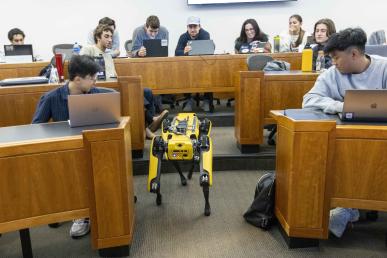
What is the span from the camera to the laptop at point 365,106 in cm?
159

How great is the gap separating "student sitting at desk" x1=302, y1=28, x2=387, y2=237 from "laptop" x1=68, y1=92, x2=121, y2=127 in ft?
3.45

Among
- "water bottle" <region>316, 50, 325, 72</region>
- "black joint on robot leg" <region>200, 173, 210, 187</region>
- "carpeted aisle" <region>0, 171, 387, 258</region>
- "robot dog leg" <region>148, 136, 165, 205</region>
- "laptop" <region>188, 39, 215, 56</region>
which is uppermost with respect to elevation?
"laptop" <region>188, 39, 215, 56</region>

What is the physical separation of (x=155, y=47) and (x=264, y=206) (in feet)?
8.39

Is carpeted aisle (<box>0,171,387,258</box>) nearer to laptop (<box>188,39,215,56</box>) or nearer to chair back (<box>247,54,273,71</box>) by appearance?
chair back (<box>247,54,273,71</box>)

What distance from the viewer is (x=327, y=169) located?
165 cm

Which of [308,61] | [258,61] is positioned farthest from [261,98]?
[258,61]

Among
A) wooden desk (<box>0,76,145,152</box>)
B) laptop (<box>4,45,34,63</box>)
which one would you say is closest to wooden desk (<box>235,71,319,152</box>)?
wooden desk (<box>0,76,145,152</box>)

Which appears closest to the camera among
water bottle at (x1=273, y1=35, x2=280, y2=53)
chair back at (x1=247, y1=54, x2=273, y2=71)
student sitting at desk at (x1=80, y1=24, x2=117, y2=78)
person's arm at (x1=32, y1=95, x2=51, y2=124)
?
person's arm at (x1=32, y1=95, x2=51, y2=124)

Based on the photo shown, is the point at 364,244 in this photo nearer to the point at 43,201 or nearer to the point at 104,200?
the point at 104,200

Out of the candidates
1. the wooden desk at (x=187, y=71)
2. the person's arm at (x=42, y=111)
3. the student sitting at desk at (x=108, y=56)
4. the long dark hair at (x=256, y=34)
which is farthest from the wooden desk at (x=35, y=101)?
the long dark hair at (x=256, y=34)

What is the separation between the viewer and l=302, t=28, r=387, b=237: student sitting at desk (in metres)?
1.80

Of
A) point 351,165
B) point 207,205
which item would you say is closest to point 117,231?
point 207,205

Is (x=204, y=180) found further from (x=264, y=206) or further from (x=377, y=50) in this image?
(x=377, y=50)

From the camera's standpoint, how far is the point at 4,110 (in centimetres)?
263
